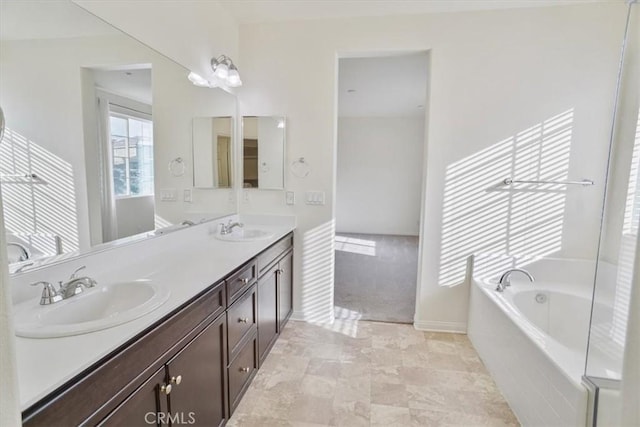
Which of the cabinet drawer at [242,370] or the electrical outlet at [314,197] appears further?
the electrical outlet at [314,197]

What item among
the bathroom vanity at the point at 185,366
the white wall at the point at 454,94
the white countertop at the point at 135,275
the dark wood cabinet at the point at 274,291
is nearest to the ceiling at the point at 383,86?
the white wall at the point at 454,94

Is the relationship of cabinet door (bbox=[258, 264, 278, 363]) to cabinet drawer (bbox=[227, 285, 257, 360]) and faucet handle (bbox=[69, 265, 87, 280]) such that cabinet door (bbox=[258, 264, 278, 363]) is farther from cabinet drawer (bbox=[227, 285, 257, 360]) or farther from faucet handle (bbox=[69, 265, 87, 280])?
faucet handle (bbox=[69, 265, 87, 280])

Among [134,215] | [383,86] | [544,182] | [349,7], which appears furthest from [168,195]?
[383,86]

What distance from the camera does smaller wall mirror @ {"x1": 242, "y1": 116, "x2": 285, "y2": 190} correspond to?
9.07ft

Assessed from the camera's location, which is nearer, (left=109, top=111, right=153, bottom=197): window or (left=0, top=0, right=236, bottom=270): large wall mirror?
(left=0, top=0, right=236, bottom=270): large wall mirror

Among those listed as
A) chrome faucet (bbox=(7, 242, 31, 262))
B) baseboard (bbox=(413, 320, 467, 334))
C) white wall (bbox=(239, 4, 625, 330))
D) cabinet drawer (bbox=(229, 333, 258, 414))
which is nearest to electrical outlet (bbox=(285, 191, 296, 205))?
white wall (bbox=(239, 4, 625, 330))

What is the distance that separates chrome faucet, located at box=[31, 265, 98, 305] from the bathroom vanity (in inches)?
11.6

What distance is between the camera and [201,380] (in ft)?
4.44

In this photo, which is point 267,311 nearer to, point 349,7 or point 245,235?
point 245,235

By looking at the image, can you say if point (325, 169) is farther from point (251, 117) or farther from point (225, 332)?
point (225, 332)

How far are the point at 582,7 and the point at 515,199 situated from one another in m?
1.48

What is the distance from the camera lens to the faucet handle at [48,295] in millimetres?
1104

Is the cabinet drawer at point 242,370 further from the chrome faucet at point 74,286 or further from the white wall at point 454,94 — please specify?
the white wall at point 454,94

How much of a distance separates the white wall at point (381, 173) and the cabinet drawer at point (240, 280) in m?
5.27
